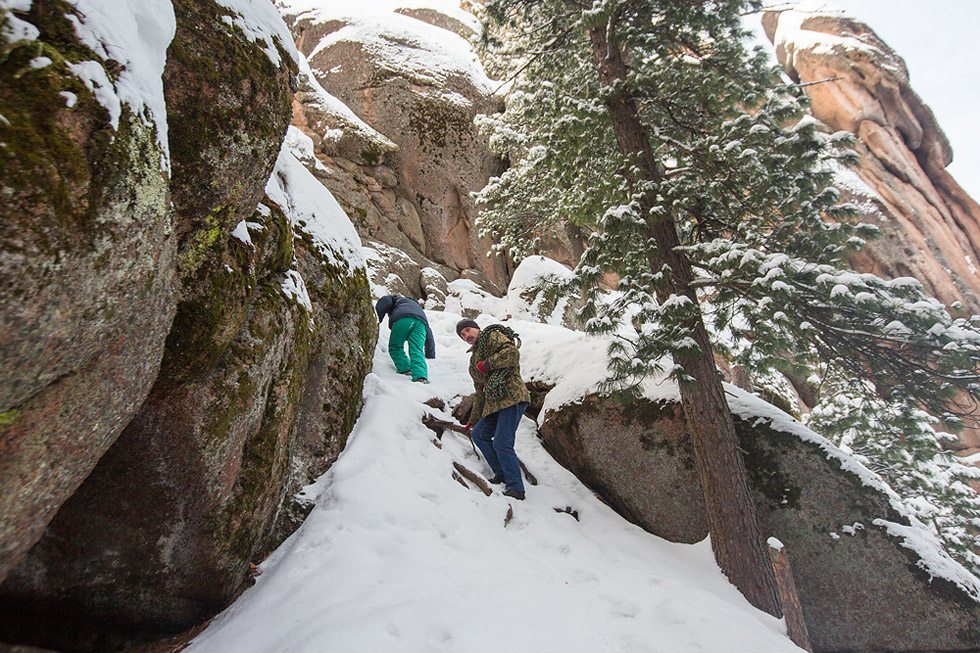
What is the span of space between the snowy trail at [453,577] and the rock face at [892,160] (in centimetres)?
2582

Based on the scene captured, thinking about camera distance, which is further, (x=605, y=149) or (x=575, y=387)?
(x=605, y=149)

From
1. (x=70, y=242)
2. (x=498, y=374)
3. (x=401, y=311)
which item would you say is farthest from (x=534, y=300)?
(x=70, y=242)

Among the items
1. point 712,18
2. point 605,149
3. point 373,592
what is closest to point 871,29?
point 712,18

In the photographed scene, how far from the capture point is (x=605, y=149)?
7.45 m

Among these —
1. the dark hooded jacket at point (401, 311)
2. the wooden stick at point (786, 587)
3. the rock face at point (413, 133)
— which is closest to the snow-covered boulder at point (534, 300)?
the rock face at point (413, 133)

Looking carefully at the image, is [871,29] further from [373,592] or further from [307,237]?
[373,592]

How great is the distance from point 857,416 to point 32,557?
27.3ft

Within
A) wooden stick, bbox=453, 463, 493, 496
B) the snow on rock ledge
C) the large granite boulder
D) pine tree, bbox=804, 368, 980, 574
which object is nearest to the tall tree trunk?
the snow on rock ledge

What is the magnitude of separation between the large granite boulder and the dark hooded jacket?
18.2 ft

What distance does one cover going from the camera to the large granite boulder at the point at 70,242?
4.99 ft

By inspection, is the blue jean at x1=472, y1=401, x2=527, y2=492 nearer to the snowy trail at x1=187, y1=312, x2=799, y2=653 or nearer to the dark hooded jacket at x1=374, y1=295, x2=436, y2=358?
the snowy trail at x1=187, y1=312, x2=799, y2=653

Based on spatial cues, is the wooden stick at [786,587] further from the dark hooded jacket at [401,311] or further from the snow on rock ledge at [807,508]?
the dark hooded jacket at [401,311]

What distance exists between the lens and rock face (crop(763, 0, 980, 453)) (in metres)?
22.1

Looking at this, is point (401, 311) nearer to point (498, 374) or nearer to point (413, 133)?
point (498, 374)
